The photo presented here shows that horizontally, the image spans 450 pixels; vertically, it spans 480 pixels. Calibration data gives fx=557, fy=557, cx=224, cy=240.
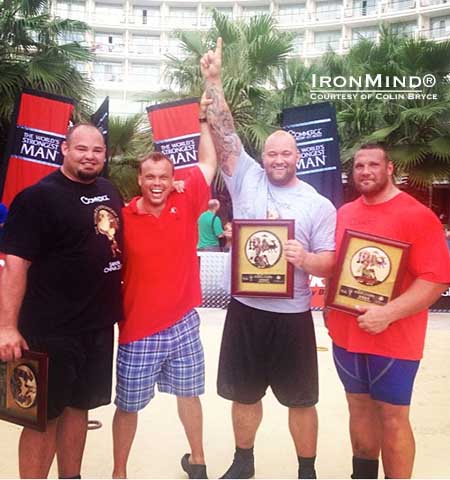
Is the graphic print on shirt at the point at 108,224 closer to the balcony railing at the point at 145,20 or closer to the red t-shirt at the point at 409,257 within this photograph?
the red t-shirt at the point at 409,257

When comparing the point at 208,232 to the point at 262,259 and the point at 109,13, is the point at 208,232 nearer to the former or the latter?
the point at 262,259

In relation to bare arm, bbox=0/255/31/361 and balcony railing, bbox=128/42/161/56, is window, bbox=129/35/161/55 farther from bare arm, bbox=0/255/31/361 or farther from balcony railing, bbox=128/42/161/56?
bare arm, bbox=0/255/31/361

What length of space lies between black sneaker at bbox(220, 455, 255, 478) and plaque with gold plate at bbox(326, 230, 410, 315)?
43.6 inches

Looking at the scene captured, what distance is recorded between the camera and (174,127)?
8102 millimetres

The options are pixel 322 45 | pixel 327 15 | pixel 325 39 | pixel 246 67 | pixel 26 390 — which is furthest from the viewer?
pixel 327 15

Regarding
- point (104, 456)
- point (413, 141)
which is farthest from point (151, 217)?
point (413, 141)

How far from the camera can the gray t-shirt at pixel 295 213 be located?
297 centimetres

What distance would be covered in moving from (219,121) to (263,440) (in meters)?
2.17

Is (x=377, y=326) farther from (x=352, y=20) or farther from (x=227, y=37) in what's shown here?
(x=352, y=20)

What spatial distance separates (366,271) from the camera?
273 cm

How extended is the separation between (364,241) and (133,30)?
142ft

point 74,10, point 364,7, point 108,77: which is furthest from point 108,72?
point 364,7

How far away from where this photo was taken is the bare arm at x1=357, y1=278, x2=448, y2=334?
265 centimetres

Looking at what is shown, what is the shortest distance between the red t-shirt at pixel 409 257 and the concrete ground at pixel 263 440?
3.39 feet
